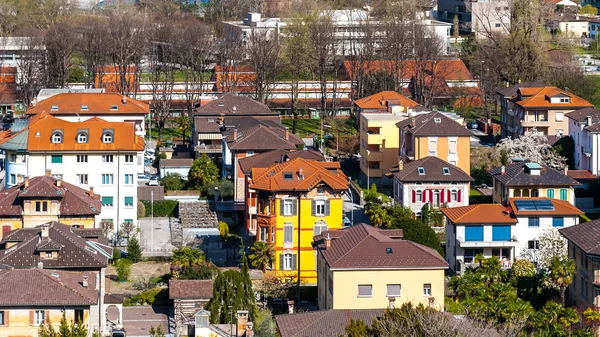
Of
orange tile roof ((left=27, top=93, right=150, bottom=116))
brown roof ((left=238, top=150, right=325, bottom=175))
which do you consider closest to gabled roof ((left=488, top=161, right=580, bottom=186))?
brown roof ((left=238, top=150, right=325, bottom=175))

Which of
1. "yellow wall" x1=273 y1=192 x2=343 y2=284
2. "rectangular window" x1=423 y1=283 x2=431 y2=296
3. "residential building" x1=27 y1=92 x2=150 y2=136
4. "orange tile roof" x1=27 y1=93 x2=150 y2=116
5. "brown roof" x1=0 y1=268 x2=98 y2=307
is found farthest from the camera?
"orange tile roof" x1=27 y1=93 x2=150 y2=116

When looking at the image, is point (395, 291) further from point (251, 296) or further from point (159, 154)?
point (159, 154)

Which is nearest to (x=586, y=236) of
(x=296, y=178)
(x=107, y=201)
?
(x=296, y=178)

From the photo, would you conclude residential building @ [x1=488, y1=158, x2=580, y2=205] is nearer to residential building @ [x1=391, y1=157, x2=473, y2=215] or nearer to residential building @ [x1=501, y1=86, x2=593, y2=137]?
residential building @ [x1=391, y1=157, x2=473, y2=215]

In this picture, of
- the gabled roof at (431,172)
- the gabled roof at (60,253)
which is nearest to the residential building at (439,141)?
the gabled roof at (431,172)

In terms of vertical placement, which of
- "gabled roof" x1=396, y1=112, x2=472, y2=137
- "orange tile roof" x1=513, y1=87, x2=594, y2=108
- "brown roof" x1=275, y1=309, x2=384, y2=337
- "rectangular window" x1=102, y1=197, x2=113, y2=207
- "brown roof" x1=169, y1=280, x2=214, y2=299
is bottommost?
"brown roof" x1=169, y1=280, x2=214, y2=299

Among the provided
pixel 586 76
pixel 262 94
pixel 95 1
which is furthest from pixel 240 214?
pixel 95 1

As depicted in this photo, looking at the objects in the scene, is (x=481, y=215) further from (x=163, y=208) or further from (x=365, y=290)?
(x=163, y=208)

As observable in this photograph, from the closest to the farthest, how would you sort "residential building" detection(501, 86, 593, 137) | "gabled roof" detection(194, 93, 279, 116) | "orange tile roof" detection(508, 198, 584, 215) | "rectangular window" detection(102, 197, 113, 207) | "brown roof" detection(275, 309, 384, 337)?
1. "brown roof" detection(275, 309, 384, 337)
2. "orange tile roof" detection(508, 198, 584, 215)
3. "rectangular window" detection(102, 197, 113, 207)
4. "gabled roof" detection(194, 93, 279, 116)
5. "residential building" detection(501, 86, 593, 137)

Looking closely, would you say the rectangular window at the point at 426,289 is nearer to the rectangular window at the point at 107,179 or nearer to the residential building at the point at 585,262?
the residential building at the point at 585,262
